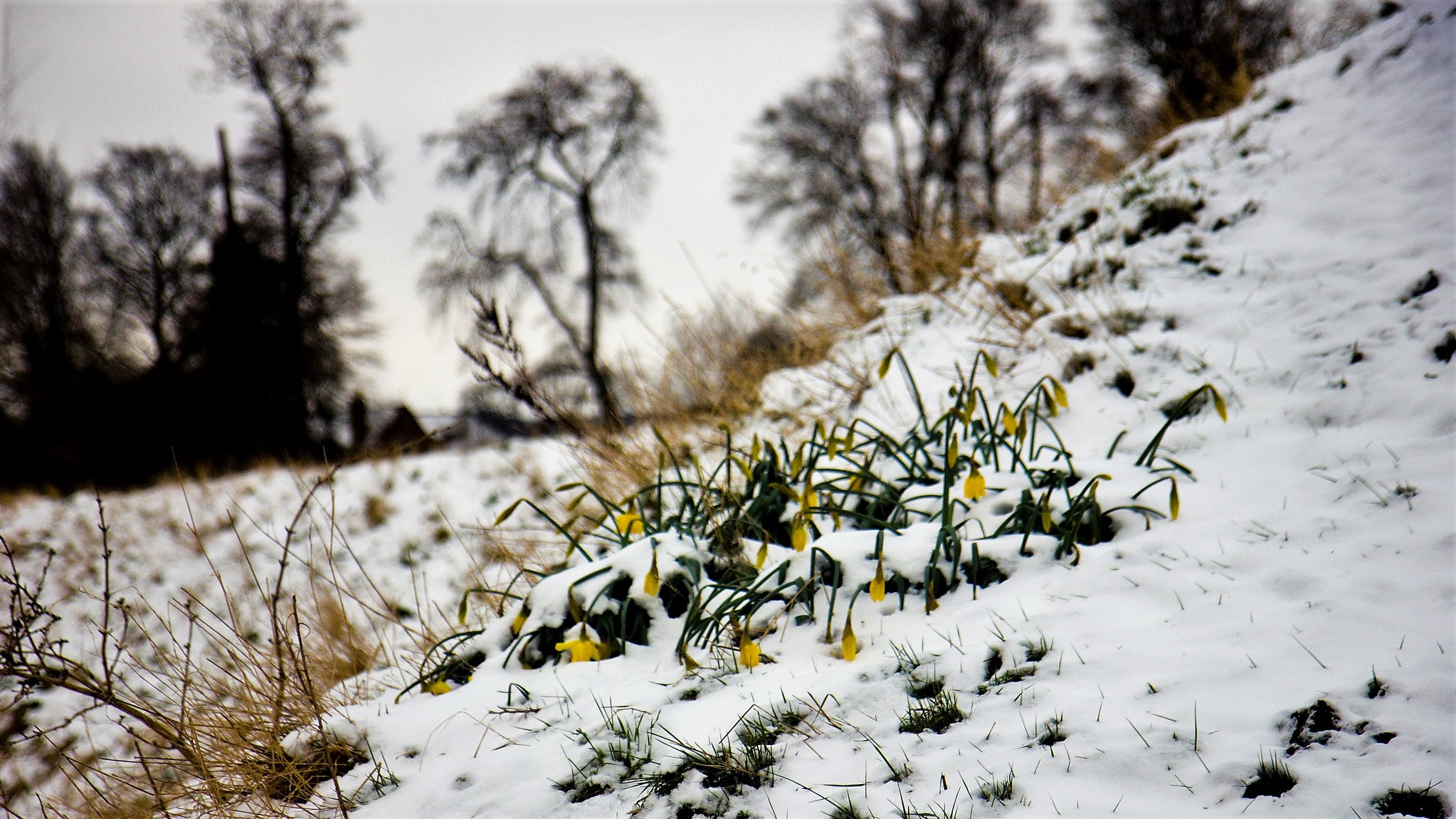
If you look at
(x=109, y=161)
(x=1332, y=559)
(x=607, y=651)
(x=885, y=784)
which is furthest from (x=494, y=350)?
(x=109, y=161)

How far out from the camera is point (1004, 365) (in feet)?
12.6

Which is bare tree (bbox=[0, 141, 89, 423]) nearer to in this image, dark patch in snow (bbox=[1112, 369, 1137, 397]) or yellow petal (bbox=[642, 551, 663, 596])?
yellow petal (bbox=[642, 551, 663, 596])

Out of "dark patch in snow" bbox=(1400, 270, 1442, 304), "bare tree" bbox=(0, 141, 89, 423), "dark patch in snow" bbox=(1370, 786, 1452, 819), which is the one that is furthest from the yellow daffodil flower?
"bare tree" bbox=(0, 141, 89, 423)

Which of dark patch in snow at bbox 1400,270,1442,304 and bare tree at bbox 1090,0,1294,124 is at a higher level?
bare tree at bbox 1090,0,1294,124

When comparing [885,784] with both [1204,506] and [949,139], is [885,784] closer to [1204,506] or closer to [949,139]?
[1204,506]

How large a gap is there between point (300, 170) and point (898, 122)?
13941mm

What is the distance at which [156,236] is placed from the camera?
14531 mm

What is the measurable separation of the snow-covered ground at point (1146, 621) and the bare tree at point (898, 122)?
9691 millimetres

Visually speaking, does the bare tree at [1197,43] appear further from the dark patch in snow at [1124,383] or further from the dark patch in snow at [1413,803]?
the dark patch in snow at [1413,803]

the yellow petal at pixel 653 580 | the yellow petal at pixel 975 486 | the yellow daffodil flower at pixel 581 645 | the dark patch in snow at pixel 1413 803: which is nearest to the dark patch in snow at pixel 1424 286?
the yellow petal at pixel 975 486

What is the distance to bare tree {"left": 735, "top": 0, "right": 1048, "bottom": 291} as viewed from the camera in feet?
48.4

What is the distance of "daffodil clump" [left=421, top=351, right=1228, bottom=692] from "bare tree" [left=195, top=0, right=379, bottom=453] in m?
14.3

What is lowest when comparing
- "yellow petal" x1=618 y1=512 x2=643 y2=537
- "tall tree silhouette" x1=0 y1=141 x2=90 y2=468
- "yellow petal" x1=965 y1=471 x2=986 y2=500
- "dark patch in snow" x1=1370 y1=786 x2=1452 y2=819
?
"dark patch in snow" x1=1370 y1=786 x2=1452 y2=819

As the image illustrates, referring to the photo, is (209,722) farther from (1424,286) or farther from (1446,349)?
(1424,286)
